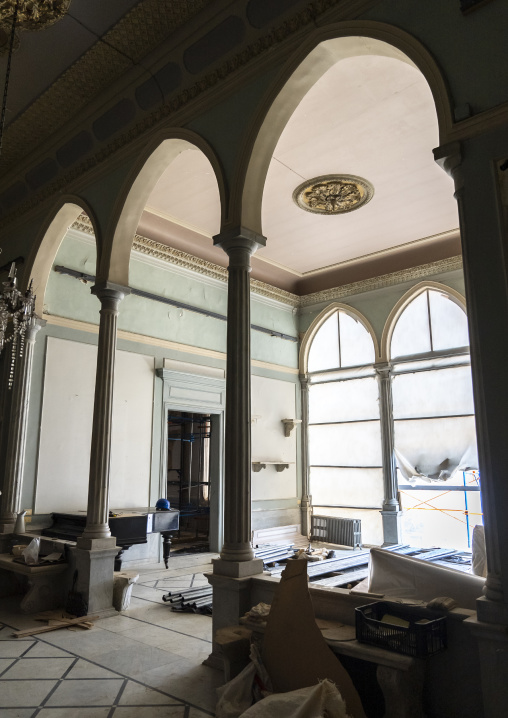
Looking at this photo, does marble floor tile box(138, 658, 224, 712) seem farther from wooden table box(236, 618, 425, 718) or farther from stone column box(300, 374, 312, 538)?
stone column box(300, 374, 312, 538)

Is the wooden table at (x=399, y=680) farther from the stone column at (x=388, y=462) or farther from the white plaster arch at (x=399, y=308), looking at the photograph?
the white plaster arch at (x=399, y=308)

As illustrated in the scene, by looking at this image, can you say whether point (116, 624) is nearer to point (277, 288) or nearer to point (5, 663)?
point (5, 663)

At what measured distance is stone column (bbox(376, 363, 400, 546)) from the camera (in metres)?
10.3

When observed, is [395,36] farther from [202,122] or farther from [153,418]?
[153,418]

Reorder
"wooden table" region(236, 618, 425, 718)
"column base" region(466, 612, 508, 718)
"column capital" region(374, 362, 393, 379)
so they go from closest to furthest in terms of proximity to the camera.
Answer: "column base" region(466, 612, 508, 718) < "wooden table" region(236, 618, 425, 718) < "column capital" region(374, 362, 393, 379)

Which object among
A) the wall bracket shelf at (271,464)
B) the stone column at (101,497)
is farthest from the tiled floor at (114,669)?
the wall bracket shelf at (271,464)

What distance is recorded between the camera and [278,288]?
39.7 feet

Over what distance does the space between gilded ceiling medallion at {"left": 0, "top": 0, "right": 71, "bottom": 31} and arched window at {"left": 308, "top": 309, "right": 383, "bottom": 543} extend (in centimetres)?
810

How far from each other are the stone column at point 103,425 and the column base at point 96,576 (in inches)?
3.9

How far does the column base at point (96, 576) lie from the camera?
5.71 m

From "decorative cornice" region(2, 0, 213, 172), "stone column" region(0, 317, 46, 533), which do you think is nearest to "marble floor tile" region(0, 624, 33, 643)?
"stone column" region(0, 317, 46, 533)

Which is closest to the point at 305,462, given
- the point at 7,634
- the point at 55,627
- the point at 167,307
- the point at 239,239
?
the point at 167,307

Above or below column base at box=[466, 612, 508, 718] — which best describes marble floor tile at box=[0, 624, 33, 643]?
below

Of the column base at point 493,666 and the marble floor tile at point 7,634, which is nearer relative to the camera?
the column base at point 493,666
